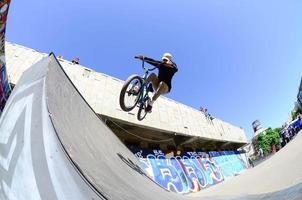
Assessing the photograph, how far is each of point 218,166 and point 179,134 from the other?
4.46 metres

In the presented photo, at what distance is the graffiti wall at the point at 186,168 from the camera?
38.9ft

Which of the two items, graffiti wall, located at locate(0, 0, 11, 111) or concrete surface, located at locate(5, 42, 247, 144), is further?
concrete surface, located at locate(5, 42, 247, 144)

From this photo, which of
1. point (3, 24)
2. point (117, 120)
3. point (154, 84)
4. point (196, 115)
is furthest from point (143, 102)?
point (196, 115)

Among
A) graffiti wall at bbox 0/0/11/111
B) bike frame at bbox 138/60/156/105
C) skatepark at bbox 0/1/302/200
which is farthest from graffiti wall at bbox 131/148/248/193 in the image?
graffiti wall at bbox 0/0/11/111

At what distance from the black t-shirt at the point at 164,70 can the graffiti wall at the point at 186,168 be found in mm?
5321

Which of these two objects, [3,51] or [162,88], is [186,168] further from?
[3,51]

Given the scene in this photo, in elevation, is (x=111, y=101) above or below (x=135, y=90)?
below

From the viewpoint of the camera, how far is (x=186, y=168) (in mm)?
14031

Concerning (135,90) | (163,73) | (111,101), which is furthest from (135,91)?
(111,101)

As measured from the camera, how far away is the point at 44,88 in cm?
209

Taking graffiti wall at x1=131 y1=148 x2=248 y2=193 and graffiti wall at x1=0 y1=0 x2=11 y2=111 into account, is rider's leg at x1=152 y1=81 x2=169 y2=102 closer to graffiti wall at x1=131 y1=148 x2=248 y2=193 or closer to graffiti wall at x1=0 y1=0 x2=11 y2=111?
graffiti wall at x1=0 y1=0 x2=11 y2=111

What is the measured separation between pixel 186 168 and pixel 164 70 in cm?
904

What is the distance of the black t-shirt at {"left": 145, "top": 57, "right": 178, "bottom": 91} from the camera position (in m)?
6.28

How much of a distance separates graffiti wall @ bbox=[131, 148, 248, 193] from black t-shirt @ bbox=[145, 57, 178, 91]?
532 centimetres
